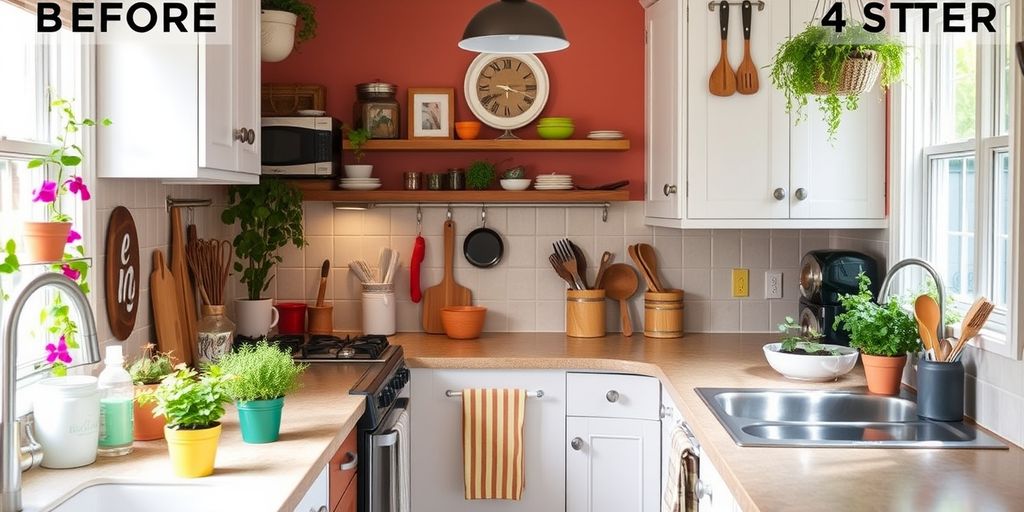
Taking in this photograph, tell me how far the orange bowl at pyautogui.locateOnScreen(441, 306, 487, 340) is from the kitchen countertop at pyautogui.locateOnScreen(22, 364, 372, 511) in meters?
1.36

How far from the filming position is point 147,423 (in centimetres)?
245

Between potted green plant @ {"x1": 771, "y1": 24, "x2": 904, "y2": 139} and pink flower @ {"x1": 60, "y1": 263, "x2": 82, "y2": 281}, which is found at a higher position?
potted green plant @ {"x1": 771, "y1": 24, "x2": 904, "y2": 139}

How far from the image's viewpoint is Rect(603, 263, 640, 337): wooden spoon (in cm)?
437

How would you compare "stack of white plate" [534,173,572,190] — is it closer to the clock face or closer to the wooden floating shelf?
the wooden floating shelf

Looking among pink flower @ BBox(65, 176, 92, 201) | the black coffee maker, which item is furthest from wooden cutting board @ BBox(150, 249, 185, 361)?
the black coffee maker

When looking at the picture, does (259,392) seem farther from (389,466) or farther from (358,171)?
(358,171)

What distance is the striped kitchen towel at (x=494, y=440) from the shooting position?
147 inches

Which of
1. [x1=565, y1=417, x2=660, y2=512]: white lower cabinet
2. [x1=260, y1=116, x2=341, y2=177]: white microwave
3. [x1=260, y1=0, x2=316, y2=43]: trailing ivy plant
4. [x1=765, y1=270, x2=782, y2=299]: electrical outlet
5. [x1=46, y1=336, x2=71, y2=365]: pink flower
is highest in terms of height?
[x1=260, y1=0, x2=316, y2=43]: trailing ivy plant

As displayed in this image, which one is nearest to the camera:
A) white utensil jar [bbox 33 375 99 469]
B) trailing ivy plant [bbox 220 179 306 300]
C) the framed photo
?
white utensil jar [bbox 33 375 99 469]

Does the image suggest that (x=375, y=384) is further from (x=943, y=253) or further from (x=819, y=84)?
(x=943, y=253)

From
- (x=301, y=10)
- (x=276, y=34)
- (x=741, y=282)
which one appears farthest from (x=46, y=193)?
(x=741, y=282)

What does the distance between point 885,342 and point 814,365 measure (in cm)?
24

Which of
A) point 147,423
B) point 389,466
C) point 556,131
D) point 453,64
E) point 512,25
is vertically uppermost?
point 453,64

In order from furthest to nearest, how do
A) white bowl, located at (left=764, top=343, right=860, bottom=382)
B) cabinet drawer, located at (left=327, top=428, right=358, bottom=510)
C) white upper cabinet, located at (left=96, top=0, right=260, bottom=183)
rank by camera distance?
white bowl, located at (left=764, top=343, right=860, bottom=382)
white upper cabinet, located at (left=96, top=0, right=260, bottom=183)
cabinet drawer, located at (left=327, top=428, right=358, bottom=510)
